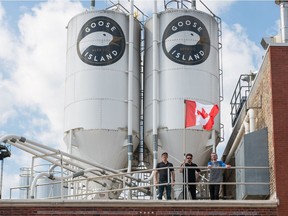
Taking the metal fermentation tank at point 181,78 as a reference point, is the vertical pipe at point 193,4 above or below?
above

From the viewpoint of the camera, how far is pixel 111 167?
1072 inches

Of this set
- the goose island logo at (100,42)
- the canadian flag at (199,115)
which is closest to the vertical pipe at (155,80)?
the goose island logo at (100,42)

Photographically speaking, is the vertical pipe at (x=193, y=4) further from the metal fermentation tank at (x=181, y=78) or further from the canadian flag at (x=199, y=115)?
the canadian flag at (x=199, y=115)

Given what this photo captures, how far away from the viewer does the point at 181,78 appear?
90.1 ft

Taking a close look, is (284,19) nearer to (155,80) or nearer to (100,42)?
(155,80)

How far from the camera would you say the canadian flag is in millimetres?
24000

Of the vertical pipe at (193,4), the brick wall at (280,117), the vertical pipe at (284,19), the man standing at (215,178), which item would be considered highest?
the vertical pipe at (193,4)

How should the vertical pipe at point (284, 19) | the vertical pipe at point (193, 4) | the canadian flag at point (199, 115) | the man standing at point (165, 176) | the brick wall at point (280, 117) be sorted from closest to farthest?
1. the brick wall at point (280, 117)
2. the man standing at point (165, 176)
3. the vertical pipe at point (284, 19)
4. the canadian flag at point (199, 115)
5. the vertical pipe at point (193, 4)

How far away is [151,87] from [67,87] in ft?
11.1

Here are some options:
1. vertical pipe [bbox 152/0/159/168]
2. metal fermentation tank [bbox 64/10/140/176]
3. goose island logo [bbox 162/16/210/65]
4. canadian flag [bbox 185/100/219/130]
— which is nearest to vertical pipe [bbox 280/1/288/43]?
canadian flag [bbox 185/100/219/130]

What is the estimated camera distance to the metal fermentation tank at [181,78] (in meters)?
27.0

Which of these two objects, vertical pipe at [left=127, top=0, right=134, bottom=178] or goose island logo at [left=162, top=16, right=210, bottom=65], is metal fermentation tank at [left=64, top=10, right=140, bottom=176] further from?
goose island logo at [left=162, top=16, right=210, bottom=65]

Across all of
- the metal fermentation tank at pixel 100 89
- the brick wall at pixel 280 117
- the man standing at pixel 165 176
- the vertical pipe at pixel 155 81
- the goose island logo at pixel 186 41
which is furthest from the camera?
the goose island logo at pixel 186 41

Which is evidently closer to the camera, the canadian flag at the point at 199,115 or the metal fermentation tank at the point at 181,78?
the canadian flag at the point at 199,115
